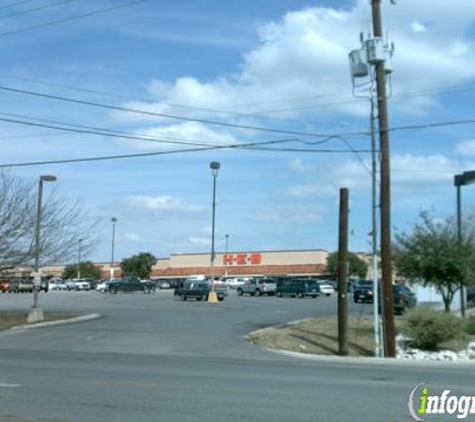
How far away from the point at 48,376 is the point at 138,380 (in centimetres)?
196

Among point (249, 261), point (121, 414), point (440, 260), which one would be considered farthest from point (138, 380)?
point (249, 261)

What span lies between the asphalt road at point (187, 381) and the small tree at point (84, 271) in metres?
105

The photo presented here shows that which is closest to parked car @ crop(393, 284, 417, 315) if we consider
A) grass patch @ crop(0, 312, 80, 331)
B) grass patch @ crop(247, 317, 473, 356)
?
grass patch @ crop(247, 317, 473, 356)

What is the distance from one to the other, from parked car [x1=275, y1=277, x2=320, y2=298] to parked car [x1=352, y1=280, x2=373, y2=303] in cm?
849

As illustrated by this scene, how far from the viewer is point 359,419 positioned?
398 inches

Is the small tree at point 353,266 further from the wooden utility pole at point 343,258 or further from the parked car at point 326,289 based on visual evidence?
the wooden utility pole at point 343,258

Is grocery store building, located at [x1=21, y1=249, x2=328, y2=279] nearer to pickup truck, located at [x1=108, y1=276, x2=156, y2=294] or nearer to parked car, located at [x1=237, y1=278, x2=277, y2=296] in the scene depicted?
pickup truck, located at [x1=108, y1=276, x2=156, y2=294]

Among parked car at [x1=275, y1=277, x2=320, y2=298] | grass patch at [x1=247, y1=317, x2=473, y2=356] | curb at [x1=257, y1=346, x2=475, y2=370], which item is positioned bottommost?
curb at [x1=257, y1=346, x2=475, y2=370]

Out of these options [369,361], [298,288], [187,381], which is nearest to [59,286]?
[298,288]

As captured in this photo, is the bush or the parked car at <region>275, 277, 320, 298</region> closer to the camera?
the bush

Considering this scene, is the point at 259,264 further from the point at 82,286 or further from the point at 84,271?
the point at 82,286

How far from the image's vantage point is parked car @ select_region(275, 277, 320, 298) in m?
62.2

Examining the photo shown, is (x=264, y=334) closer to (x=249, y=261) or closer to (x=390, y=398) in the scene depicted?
(x=390, y=398)

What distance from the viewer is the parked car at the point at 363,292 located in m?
51.7
